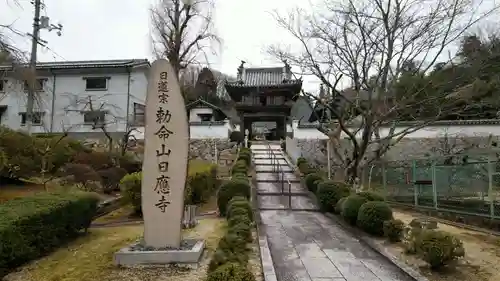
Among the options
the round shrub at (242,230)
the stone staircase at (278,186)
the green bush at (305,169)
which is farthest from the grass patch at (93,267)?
the green bush at (305,169)

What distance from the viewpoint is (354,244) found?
8.80 meters

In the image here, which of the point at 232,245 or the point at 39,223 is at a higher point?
the point at 39,223

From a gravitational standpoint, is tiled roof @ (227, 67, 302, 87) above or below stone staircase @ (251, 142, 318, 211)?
above

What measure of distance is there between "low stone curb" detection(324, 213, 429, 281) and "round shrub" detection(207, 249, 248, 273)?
2.82 m

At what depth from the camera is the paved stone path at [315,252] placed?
6539 millimetres

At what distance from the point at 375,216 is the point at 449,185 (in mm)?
4047

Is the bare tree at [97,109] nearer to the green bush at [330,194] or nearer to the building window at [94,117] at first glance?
the building window at [94,117]

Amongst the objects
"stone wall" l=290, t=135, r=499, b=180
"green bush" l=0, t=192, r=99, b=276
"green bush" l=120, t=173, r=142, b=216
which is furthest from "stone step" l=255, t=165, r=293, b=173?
"green bush" l=0, t=192, r=99, b=276

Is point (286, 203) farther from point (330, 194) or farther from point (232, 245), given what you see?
point (232, 245)

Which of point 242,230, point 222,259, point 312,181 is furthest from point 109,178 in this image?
point 222,259

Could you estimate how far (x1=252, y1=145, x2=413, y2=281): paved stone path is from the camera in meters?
6.54

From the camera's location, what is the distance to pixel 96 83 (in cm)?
3073

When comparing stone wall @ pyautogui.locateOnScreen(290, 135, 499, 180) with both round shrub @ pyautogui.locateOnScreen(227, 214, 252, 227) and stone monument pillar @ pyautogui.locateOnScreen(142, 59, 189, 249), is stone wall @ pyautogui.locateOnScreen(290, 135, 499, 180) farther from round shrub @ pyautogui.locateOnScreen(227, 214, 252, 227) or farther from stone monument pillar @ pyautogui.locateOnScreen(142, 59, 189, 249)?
stone monument pillar @ pyautogui.locateOnScreen(142, 59, 189, 249)

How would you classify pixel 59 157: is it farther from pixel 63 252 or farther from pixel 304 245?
pixel 304 245
